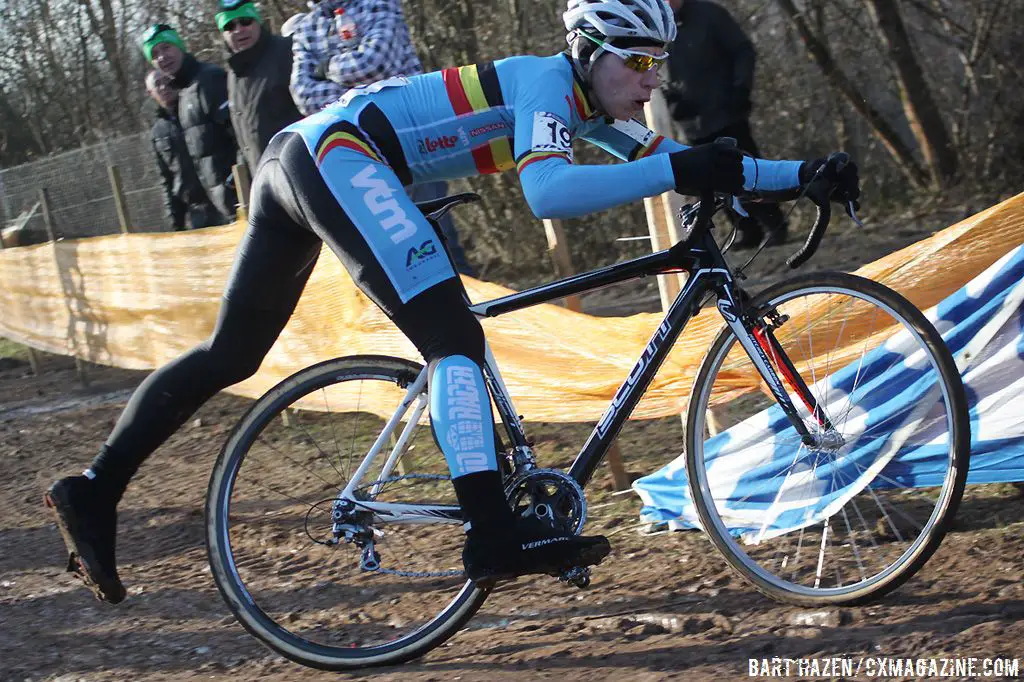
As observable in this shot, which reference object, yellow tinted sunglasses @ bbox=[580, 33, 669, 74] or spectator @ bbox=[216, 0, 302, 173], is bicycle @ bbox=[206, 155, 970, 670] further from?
spectator @ bbox=[216, 0, 302, 173]

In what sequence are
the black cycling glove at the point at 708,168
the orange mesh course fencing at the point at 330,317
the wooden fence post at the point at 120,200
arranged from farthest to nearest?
the wooden fence post at the point at 120,200 → the orange mesh course fencing at the point at 330,317 → the black cycling glove at the point at 708,168

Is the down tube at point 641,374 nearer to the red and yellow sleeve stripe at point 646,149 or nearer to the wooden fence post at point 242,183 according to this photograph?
the red and yellow sleeve stripe at point 646,149

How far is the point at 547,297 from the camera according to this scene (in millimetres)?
3566

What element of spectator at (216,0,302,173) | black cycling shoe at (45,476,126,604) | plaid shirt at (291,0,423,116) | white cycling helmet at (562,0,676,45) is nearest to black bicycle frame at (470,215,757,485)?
white cycling helmet at (562,0,676,45)

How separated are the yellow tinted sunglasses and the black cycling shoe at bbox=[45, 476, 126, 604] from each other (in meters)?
2.09

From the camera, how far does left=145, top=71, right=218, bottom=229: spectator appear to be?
8930 mm

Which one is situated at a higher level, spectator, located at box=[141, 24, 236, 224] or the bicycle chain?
spectator, located at box=[141, 24, 236, 224]

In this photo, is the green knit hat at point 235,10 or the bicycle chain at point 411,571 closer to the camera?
the bicycle chain at point 411,571

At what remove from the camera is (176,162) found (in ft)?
30.1

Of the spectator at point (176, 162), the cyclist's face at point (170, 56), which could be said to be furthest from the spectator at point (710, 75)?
the spectator at point (176, 162)

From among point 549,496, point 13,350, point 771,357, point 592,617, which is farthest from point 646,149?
point 13,350

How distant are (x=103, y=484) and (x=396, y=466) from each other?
95cm

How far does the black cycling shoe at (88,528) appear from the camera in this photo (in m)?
3.73

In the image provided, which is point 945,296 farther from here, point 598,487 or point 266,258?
point 266,258
